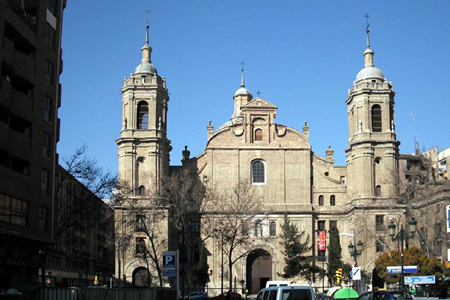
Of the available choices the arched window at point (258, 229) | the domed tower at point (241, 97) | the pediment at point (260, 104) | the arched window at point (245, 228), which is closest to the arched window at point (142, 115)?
the pediment at point (260, 104)

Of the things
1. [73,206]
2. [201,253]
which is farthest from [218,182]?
[73,206]

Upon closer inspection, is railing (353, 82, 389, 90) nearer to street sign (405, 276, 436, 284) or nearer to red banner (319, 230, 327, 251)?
red banner (319, 230, 327, 251)

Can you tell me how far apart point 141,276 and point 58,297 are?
53211 mm

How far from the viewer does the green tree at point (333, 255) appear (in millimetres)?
82812

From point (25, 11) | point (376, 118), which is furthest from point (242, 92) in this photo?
point (25, 11)

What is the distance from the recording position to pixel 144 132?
85.6 metres

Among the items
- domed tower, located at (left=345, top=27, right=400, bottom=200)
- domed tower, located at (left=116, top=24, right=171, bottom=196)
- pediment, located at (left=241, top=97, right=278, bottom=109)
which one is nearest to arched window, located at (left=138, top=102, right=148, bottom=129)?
domed tower, located at (left=116, top=24, right=171, bottom=196)

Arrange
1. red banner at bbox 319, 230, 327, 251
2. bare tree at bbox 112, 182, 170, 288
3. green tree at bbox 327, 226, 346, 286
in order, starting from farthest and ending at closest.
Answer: green tree at bbox 327, 226, 346, 286
red banner at bbox 319, 230, 327, 251
bare tree at bbox 112, 182, 170, 288

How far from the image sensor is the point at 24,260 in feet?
134

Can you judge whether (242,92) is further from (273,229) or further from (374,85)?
(273,229)

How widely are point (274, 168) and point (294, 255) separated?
1084 centimetres

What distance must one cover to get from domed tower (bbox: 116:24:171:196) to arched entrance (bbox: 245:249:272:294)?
51.2ft

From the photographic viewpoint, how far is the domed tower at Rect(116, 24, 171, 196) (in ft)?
276

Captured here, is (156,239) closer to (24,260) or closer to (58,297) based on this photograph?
(24,260)
